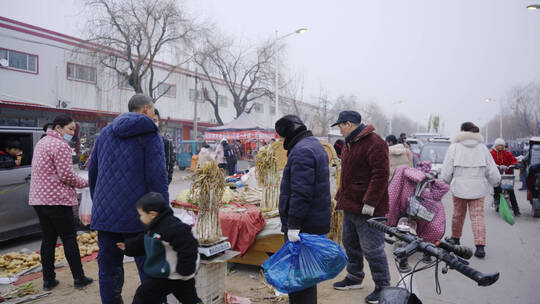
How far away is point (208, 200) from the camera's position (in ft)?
12.3

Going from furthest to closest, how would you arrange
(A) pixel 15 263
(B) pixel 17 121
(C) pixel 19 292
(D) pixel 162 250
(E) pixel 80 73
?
(E) pixel 80 73, (B) pixel 17 121, (A) pixel 15 263, (C) pixel 19 292, (D) pixel 162 250

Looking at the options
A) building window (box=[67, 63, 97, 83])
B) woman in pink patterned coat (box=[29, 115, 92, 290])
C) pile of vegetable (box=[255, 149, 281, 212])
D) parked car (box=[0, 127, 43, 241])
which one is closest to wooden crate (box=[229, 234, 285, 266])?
pile of vegetable (box=[255, 149, 281, 212])

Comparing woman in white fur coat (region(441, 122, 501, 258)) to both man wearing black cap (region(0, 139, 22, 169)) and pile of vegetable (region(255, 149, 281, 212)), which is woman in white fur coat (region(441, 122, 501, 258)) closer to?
pile of vegetable (region(255, 149, 281, 212))

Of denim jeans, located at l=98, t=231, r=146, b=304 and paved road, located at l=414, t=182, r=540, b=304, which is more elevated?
denim jeans, located at l=98, t=231, r=146, b=304

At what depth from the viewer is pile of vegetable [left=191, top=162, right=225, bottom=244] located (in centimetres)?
367

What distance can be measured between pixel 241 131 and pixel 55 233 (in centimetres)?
1513

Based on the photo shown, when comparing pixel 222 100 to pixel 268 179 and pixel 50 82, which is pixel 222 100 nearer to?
pixel 50 82

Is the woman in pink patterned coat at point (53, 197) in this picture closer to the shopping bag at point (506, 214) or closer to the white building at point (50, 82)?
the shopping bag at point (506, 214)

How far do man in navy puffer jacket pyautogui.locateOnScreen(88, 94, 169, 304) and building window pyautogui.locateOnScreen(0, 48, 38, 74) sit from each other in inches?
803

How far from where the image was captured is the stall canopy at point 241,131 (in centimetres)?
1858

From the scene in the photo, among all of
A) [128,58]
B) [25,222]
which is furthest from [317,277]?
[128,58]

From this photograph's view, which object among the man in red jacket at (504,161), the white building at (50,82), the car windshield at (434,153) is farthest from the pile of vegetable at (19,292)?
the white building at (50,82)

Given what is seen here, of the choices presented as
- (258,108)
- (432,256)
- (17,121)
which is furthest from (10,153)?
(258,108)

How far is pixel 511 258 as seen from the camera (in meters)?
5.41
